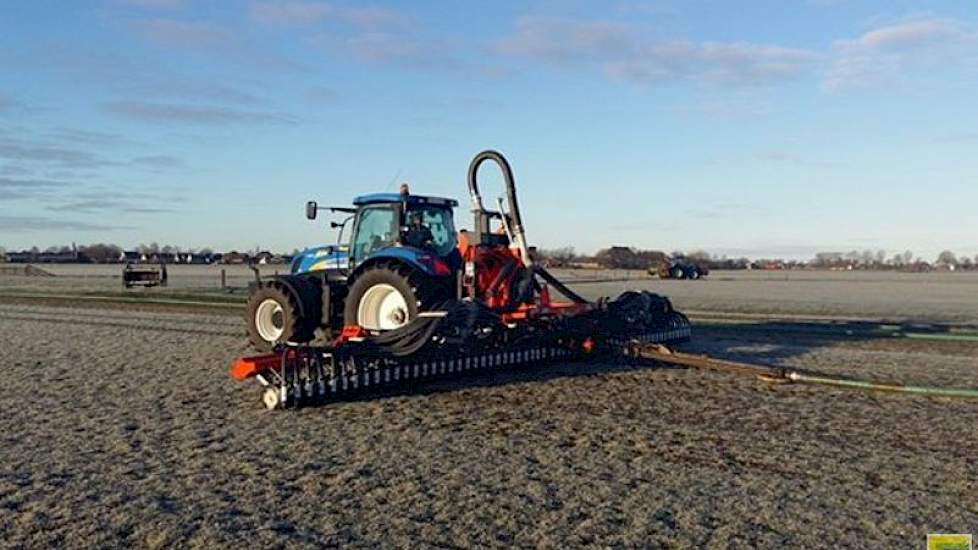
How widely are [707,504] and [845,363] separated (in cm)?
843

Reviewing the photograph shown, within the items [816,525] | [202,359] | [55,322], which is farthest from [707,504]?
[55,322]

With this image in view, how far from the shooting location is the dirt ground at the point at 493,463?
561 cm

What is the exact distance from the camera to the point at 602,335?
13.2 metres

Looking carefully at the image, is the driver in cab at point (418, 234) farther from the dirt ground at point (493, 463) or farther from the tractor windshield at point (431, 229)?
the dirt ground at point (493, 463)

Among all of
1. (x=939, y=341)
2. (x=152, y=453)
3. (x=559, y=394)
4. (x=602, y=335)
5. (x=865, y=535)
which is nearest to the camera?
(x=865, y=535)

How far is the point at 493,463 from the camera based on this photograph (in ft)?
23.9

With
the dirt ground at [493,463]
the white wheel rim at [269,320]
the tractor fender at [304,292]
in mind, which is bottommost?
the dirt ground at [493,463]

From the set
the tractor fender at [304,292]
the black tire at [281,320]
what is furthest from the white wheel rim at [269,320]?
the tractor fender at [304,292]

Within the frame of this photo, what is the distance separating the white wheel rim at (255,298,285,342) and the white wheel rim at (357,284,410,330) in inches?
64.7

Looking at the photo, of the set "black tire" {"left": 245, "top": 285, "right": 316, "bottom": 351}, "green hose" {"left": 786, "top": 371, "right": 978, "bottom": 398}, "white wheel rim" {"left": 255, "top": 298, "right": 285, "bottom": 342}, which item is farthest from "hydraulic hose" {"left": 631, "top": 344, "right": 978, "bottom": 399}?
"white wheel rim" {"left": 255, "top": 298, "right": 285, "bottom": 342}

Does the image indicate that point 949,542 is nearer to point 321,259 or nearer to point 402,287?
point 402,287

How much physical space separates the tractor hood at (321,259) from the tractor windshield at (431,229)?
117cm

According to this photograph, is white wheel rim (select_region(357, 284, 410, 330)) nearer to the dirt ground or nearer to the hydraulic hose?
the dirt ground

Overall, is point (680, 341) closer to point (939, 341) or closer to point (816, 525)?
point (939, 341)
